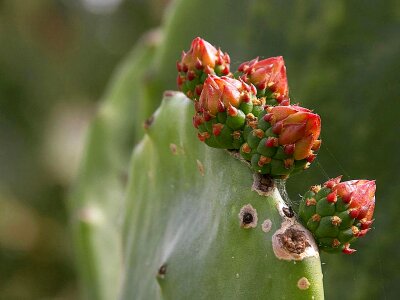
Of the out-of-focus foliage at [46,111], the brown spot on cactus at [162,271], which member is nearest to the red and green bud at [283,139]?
the brown spot on cactus at [162,271]

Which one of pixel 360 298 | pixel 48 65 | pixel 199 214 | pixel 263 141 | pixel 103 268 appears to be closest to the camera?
pixel 263 141

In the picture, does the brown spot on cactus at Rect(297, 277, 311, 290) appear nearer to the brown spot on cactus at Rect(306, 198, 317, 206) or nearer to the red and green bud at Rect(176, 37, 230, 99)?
the brown spot on cactus at Rect(306, 198, 317, 206)

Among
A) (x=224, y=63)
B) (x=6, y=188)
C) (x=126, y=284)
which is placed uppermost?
(x=6, y=188)

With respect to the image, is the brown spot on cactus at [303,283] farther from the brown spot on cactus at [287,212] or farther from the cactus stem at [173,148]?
the cactus stem at [173,148]

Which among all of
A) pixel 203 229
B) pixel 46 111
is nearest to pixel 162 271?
pixel 203 229

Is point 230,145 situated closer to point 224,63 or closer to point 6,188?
point 224,63

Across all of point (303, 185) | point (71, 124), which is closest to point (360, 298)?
point (303, 185)

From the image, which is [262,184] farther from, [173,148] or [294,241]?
[173,148]
